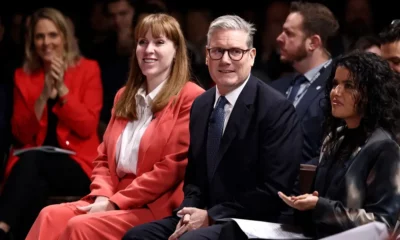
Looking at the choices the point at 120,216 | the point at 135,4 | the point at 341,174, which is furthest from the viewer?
the point at 135,4

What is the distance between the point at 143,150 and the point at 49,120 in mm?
1194

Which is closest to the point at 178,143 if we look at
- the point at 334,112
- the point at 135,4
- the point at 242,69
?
the point at 242,69

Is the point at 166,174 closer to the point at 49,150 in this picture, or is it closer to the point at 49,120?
the point at 49,150

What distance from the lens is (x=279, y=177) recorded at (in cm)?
393

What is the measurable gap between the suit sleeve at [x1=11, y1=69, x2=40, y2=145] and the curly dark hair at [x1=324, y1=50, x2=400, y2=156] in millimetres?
2421

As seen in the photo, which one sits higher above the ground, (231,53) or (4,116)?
(231,53)

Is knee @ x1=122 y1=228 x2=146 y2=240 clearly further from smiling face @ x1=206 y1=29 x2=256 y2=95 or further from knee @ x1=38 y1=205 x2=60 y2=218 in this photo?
smiling face @ x1=206 y1=29 x2=256 y2=95

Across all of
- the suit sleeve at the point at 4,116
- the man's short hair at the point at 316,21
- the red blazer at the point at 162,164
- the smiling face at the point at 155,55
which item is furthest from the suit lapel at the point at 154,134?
the suit sleeve at the point at 4,116

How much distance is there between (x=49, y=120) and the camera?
216 inches

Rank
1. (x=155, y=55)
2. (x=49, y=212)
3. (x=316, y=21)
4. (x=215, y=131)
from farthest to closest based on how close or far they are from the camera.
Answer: (x=316, y=21) < (x=155, y=55) < (x=49, y=212) < (x=215, y=131)

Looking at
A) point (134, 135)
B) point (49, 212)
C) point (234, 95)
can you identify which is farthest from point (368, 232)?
point (49, 212)

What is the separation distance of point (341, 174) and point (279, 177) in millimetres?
418

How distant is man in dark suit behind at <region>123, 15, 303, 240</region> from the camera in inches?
155

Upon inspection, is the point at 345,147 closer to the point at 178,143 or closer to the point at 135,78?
the point at 178,143
